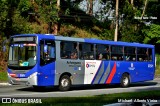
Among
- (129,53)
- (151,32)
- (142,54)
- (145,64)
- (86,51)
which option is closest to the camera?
(86,51)

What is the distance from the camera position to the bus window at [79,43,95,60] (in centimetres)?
2314

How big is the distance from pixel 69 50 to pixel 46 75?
7.19 ft

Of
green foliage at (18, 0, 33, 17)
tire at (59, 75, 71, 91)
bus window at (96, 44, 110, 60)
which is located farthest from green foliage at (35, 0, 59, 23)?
tire at (59, 75, 71, 91)

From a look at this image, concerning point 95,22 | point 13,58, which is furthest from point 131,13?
point 13,58

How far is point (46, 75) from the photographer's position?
68.6ft

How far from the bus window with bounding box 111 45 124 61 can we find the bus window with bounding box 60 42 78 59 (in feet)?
11.4

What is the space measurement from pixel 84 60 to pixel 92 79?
53.1 inches

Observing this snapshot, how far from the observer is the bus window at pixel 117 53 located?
25547 millimetres

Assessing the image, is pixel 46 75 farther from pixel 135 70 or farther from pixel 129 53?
pixel 135 70

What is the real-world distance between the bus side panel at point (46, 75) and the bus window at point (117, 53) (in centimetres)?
545

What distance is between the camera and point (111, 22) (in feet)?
167

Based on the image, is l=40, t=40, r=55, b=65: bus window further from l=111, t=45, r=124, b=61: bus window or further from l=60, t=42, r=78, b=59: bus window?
l=111, t=45, r=124, b=61: bus window

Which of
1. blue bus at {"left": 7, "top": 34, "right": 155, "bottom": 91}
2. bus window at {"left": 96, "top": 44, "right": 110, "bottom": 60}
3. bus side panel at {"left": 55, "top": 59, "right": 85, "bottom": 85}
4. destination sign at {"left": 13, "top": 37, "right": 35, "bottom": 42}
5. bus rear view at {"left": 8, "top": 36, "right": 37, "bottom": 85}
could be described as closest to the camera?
bus rear view at {"left": 8, "top": 36, "right": 37, "bottom": 85}

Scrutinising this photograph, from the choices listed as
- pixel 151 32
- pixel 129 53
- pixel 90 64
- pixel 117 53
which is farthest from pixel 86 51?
pixel 151 32
